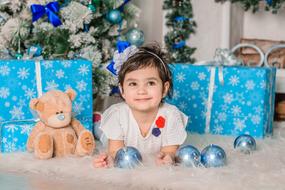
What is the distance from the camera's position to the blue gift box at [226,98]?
7.24 feet

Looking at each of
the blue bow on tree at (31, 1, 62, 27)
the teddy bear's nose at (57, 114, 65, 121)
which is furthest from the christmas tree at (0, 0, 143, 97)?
the teddy bear's nose at (57, 114, 65, 121)

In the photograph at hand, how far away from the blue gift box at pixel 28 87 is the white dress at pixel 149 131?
0.27 meters

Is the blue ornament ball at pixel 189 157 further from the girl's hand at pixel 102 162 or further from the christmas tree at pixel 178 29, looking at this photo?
the christmas tree at pixel 178 29

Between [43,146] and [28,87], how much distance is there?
A: 0.33m

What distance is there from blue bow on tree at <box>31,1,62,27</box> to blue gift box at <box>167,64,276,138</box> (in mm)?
548

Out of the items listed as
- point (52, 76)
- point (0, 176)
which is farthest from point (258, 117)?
point (0, 176)

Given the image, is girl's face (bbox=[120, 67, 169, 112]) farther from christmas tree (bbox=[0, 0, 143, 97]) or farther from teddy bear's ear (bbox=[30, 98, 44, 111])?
christmas tree (bbox=[0, 0, 143, 97])

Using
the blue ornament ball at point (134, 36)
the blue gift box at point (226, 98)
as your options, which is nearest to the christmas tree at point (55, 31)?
the blue ornament ball at point (134, 36)

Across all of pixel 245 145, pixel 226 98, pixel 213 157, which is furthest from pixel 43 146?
pixel 226 98

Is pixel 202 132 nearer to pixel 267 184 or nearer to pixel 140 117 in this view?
pixel 140 117

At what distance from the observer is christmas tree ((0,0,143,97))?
227 cm

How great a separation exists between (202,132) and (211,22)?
913 millimetres

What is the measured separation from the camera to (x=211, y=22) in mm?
3000

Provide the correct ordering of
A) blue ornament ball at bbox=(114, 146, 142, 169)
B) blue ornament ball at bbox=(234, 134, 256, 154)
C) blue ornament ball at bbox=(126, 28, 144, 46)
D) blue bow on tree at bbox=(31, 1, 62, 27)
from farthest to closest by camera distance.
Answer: blue ornament ball at bbox=(126, 28, 144, 46) < blue bow on tree at bbox=(31, 1, 62, 27) < blue ornament ball at bbox=(234, 134, 256, 154) < blue ornament ball at bbox=(114, 146, 142, 169)
